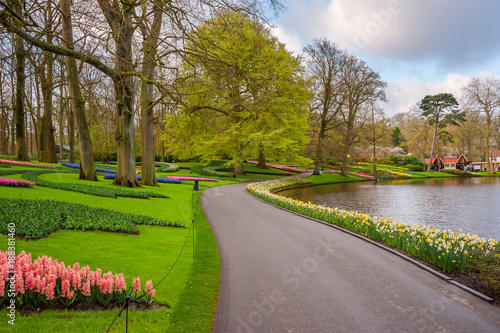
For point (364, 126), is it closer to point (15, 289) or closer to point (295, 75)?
point (295, 75)

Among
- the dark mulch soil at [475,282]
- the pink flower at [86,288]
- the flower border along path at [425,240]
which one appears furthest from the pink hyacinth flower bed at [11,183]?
the dark mulch soil at [475,282]

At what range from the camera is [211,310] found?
15.8 ft

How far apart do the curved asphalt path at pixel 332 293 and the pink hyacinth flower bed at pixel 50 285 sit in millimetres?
1690

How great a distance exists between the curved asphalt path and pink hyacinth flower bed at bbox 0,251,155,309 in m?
1.69

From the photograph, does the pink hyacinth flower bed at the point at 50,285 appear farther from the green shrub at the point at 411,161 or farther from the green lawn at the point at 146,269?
the green shrub at the point at 411,161

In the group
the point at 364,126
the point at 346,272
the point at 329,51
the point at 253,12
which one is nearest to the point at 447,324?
the point at 346,272

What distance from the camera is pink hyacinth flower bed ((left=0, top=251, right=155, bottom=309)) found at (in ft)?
12.2

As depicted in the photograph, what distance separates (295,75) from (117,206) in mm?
27674

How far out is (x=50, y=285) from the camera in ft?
12.4

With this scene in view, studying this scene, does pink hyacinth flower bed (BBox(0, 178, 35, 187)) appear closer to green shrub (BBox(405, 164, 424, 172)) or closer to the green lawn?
the green lawn

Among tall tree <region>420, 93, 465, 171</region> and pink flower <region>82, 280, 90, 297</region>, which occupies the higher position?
tall tree <region>420, 93, 465, 171</region>

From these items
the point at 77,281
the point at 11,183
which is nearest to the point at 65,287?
the point at 77,281

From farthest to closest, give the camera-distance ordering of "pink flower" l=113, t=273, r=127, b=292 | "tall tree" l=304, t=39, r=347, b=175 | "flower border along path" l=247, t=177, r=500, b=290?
"tall tree" l=304, t=39, r=347, b=175 < "flower border along path" l=247, t=177, r=500, b=290 < "pink flower" l=113, t=273, r=127, b=292

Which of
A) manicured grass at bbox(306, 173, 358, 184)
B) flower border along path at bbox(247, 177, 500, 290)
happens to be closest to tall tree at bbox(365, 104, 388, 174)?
manicured grass at bbox(306, 173, 358, 184)
